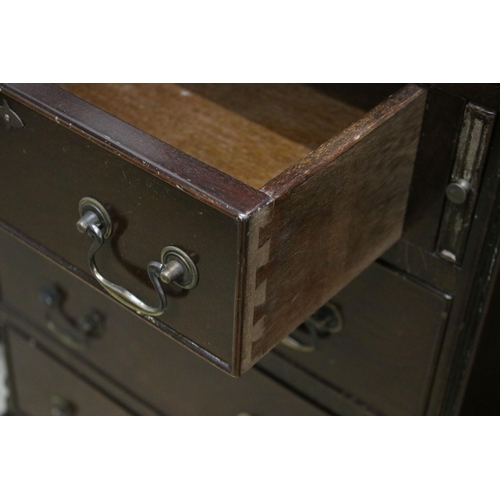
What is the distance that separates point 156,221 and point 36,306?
21.0 inches

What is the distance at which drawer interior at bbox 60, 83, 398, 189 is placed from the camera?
0.79 meters

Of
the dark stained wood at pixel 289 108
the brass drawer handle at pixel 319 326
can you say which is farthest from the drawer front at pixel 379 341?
the dark stained wood at pixel 289 108

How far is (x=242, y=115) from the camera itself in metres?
0.85

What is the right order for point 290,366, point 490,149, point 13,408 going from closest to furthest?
point 490,149 < point 290,366 < point 13,408

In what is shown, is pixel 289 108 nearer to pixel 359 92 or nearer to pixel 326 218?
pixel 359 92

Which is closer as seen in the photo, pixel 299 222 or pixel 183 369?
pixel 299 222

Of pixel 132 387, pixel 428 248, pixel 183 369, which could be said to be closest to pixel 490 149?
pixel 428 248

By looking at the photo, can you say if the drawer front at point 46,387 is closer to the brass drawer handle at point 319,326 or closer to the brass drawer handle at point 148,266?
the brass drawer handle at point 319,326

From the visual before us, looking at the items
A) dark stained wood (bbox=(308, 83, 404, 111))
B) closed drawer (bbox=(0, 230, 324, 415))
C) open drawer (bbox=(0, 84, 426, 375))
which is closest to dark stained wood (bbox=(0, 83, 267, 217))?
open drawer (bbox=(0, 84, 426, 375))

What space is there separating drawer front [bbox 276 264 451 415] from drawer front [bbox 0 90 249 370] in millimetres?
222

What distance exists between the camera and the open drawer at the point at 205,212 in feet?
1.94

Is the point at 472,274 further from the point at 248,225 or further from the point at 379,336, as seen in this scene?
the point at 248,225

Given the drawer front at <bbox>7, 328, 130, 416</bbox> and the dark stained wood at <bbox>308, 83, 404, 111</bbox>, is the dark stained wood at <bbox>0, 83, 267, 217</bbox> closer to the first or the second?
the dark stained wood at <bbox>308, 83, 404, 111</bbox>

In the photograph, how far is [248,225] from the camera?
0.56 metres
